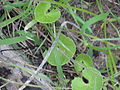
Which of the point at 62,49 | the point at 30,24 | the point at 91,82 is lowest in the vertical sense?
the point at 91,82

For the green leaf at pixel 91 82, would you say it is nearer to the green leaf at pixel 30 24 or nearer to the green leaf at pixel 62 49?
the green leaf at pixel 62 49

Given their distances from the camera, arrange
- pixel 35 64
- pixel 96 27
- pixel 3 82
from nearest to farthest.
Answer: pixel 3 82, pixel 35 64, pixel 96 27

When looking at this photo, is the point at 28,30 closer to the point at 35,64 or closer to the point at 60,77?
the point at 35,64

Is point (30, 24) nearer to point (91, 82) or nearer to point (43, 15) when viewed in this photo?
point (43, 15)

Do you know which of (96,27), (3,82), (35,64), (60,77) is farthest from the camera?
(96,27)

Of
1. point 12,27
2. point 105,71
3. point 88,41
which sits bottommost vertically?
point 105,71

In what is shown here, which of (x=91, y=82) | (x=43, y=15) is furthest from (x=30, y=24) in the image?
(x=91, y=82)

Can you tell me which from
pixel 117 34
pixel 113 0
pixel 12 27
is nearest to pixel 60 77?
pixel 12 27

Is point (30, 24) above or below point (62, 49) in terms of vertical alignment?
above
